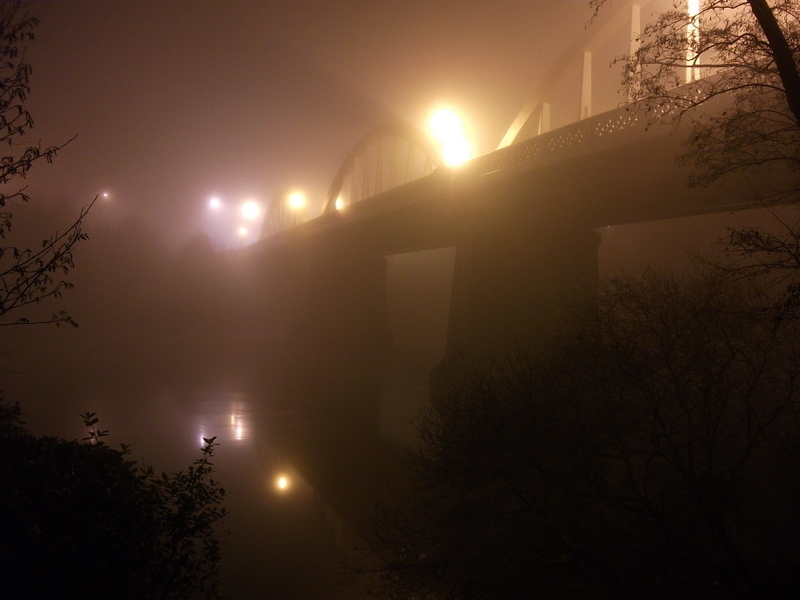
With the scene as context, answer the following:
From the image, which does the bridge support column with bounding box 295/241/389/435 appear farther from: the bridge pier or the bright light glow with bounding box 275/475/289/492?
the bright light glow with bounding box 275/475/289/492

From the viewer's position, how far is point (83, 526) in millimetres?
5035

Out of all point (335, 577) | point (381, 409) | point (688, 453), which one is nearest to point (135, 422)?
point (381, 409)

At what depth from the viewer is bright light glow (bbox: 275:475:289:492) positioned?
40.6ft

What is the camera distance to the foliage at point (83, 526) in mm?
4523

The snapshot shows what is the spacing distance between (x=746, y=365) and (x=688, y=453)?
5.43 ft

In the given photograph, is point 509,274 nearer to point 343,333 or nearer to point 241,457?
point 241,457

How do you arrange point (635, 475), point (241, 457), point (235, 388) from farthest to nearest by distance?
point (235, 388) → point (241, 457) → point (635, 475)

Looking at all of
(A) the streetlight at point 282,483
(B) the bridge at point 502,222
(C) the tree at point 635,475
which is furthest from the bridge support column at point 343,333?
(C) the tree at point 635,475

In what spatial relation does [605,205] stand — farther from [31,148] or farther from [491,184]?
[31,148]

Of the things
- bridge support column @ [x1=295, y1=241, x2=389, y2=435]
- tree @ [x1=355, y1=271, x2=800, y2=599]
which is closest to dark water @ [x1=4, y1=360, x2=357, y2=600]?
tree @ [x1=355, y1=271, x2=800, y2=599]

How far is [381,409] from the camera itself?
67.6ft

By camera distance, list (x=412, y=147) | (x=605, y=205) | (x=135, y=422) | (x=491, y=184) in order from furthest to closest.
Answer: (x=412, y=147) → (x=135, y=422) → (x=491, y=184) → (x=605, y=205)

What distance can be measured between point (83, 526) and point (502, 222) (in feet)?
44.2

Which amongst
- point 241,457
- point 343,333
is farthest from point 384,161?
point 241,457
